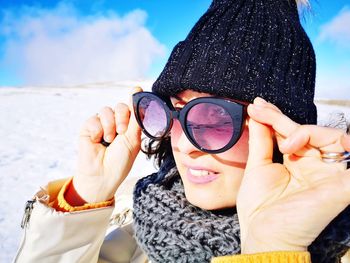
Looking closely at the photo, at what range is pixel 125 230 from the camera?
2113mm

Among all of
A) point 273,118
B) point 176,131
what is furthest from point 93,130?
point 273,118

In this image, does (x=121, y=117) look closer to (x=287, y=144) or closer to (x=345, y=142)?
(x=287, y=144)

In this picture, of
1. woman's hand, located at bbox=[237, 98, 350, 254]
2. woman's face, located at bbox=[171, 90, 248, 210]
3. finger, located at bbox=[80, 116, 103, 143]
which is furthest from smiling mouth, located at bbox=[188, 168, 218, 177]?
finger, located at bbox=[80, 116, 103, 143]

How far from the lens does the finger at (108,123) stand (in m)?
1.72

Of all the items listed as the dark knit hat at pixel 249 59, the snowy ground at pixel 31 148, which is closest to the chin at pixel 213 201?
the dark knit hat at pixel 249 59

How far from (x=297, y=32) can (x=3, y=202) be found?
362 centimetres

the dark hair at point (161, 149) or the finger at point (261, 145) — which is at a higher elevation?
the finger at point (261, 145)

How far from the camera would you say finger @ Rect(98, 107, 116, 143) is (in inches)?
67.7

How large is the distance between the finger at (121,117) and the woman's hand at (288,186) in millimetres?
747

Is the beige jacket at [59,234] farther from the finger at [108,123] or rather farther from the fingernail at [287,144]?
the fingernail at [287,144]

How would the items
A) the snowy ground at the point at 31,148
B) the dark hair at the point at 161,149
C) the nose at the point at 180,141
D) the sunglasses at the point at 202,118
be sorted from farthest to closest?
the snowy ground at the point at 31,148, the dark hair at the point at 161,149, the nose at the point at 180,141, the sunglasses at the point at 202,118

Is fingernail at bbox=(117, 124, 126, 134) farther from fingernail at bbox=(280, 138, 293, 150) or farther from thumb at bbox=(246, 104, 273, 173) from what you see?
fingernail at bbox=(280, 138, 293, 150)

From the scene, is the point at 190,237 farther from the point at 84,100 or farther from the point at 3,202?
the point at 84,100

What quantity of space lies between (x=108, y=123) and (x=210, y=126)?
63 centimetres
